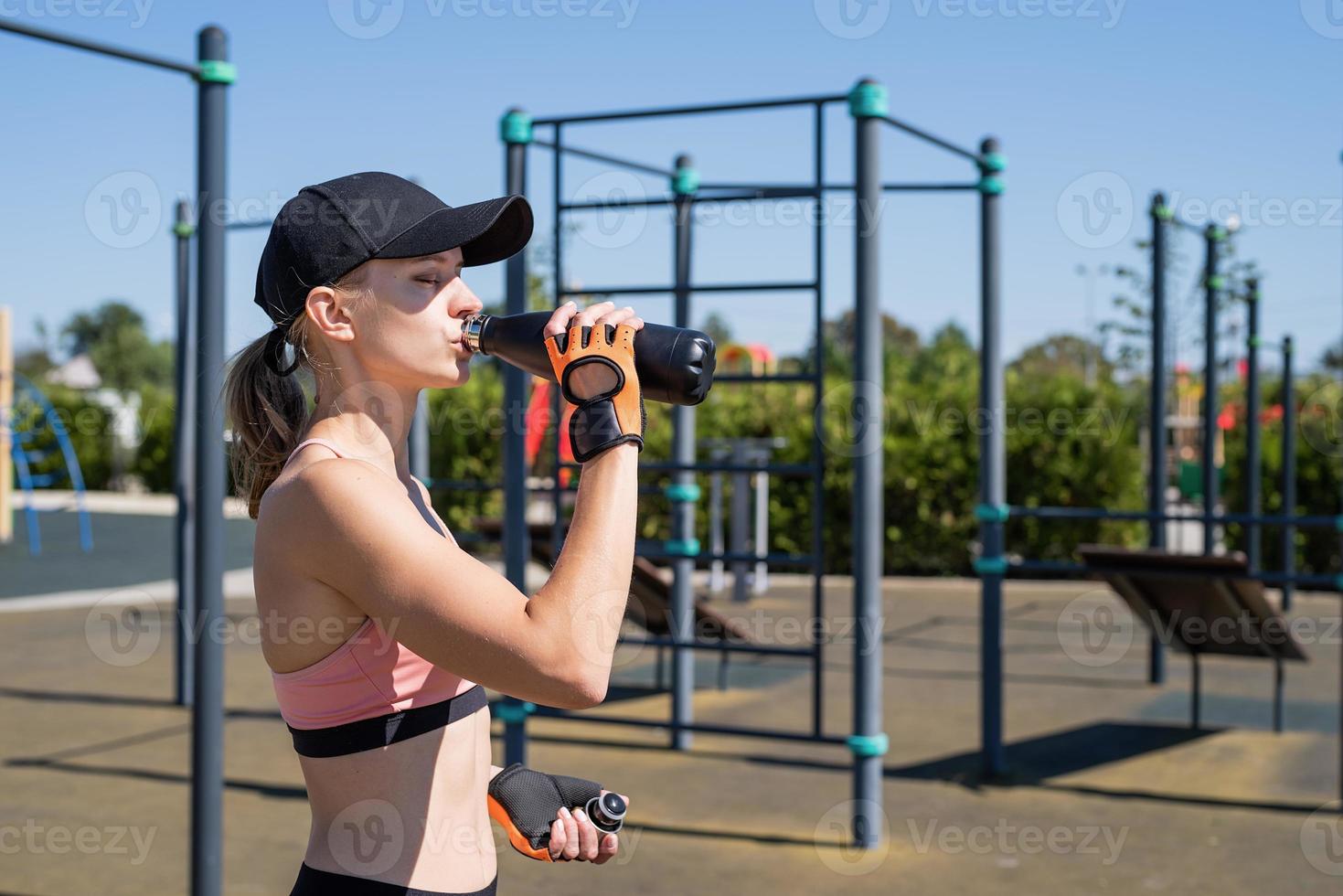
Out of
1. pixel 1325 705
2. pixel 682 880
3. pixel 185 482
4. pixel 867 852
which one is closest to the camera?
pixel 682 880

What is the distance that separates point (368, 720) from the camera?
4.91ft

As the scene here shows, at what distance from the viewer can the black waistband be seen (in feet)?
4.91

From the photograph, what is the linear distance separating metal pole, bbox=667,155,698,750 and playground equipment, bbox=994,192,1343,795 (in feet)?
4.10

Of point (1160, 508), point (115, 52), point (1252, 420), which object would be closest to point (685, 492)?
point (1160, 508)

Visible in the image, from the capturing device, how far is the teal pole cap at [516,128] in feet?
15.5

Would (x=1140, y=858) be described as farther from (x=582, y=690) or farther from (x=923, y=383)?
(x=923, y=383)

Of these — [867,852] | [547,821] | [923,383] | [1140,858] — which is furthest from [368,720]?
[923,383]

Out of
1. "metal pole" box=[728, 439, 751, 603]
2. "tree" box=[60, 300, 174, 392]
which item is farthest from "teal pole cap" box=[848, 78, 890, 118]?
"tree" box=[60, 300, 174, 392]

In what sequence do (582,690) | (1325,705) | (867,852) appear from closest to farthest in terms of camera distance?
(582,690) < (867,852) < (1325,705)

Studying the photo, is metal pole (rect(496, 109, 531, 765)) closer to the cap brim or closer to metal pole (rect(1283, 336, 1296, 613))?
the cap brim

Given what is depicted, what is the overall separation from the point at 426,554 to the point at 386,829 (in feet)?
1.16

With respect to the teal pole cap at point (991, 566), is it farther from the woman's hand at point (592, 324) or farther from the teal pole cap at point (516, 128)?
the woman's hand at point (592, 324)

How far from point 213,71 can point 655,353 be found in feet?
6.93

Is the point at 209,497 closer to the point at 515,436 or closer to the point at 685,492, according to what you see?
the point at 515,436
